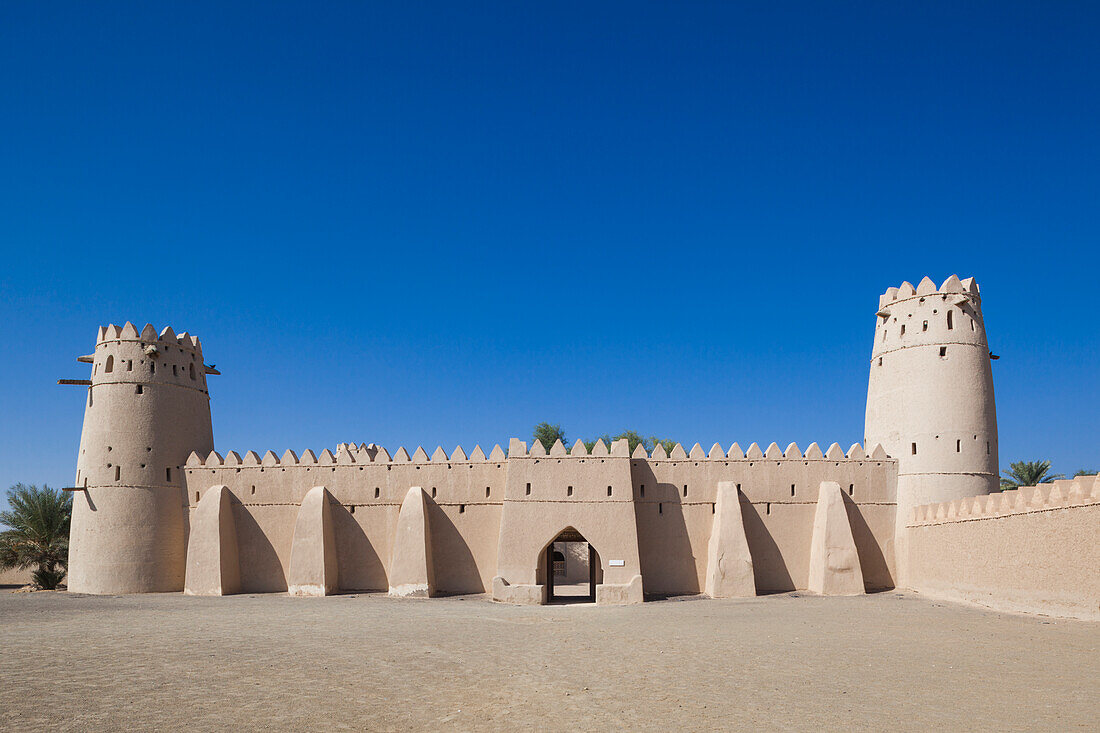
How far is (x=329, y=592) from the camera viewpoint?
71.4 feet

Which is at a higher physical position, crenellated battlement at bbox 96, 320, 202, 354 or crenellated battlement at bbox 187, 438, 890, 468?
crenellated battlement at bbox 96, 320, 202, 354

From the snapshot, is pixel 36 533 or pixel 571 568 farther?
pixel 571 568

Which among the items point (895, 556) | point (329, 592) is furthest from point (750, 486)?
point (329, 592)

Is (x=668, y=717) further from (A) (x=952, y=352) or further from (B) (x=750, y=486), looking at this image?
(A) (x=952, y=352)

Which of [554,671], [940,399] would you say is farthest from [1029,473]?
[554,671]

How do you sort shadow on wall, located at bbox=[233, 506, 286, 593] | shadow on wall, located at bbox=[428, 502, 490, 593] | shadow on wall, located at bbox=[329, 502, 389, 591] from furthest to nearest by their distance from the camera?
shadow on wall, located at bbox=[233, 506, 286, 593], shadow on wall, located at bbox=[329, 502, 389, 591], shadow on wall, located at bbox=[428, 502, 490, 593]

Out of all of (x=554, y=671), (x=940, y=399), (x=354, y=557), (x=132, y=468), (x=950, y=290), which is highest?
(x=950, y=290)

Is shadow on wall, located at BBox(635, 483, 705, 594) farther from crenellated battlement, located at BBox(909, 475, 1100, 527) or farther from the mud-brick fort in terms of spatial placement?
crenellated battlement, located at BBox(909, 475, 1100, 527)

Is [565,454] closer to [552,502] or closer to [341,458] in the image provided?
[552,502]

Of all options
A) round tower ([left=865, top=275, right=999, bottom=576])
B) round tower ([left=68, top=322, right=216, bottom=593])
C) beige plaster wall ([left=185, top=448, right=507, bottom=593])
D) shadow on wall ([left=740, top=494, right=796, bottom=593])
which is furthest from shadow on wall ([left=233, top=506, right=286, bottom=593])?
round tower ([left=865, top=275, right=999, bottom=576])

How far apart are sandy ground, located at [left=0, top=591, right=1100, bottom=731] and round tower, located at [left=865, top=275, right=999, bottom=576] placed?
5.55 metres

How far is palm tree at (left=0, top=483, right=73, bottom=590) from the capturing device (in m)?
26.8

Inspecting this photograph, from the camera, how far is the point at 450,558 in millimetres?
22281

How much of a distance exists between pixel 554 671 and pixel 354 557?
13528mm
